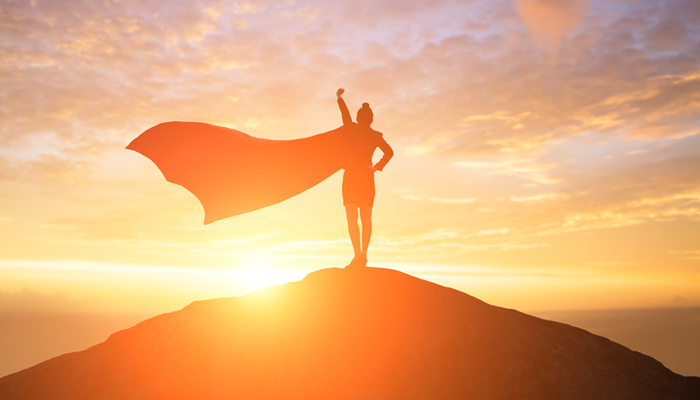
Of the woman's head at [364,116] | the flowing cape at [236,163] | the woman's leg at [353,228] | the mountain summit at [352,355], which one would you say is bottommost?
the mountain summit at [352,355]

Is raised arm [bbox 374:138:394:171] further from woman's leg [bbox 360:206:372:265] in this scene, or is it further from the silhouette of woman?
woman's leg [bbox 360:206:372:265]

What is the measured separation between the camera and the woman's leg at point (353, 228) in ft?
38.3

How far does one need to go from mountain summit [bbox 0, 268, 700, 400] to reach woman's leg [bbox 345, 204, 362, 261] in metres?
0.50

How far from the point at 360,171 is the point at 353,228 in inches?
48.8

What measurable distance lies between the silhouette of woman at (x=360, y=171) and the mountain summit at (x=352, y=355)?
782mm

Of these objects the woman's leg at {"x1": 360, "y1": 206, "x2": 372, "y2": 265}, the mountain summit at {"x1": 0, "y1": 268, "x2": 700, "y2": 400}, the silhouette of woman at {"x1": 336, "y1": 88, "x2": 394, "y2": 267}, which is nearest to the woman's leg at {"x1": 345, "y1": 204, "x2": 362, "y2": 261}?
the silhouette of woman at {"x1": 336, "y1": 88, "x2": 394, "y2": 267}

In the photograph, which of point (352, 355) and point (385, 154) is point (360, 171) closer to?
point (385, 154)

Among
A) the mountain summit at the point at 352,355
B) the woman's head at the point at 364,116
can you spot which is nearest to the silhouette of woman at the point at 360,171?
the woman's head at the point at 364,116

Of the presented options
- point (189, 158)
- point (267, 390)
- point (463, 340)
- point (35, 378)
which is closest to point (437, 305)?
point (463, 340)

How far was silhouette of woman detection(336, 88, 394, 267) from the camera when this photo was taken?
11.7 meters

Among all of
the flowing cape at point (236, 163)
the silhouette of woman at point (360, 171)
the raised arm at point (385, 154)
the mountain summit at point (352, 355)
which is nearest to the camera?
the mountain summit at point (352, 355)

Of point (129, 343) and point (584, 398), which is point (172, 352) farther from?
point (584, 398)

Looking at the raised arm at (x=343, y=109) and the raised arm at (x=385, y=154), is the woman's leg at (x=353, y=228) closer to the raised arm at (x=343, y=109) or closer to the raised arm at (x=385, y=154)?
the raised arm at (x=385, y=154)

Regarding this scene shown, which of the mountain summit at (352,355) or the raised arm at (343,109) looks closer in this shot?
the mountain summit at (352,355)
